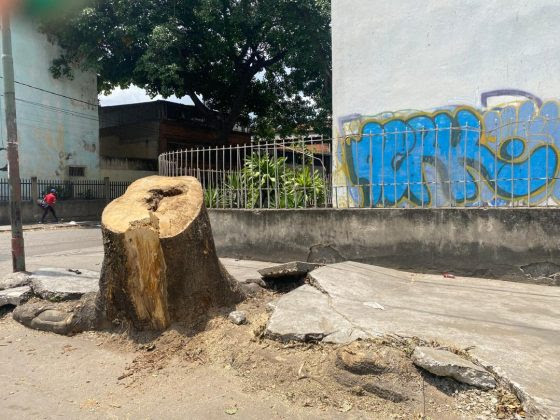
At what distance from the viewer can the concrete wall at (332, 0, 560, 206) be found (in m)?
6.88

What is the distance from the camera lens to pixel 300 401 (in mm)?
2977

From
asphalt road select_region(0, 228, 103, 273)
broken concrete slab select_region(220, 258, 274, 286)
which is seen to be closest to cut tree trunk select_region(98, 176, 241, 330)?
broken concrete slab select_region(220, 258, 274, 286)

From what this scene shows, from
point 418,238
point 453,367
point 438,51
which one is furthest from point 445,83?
point 453,367

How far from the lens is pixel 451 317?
12.9ft

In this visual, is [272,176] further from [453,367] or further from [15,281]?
[453,367]

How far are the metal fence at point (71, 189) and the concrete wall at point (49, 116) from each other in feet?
1.15

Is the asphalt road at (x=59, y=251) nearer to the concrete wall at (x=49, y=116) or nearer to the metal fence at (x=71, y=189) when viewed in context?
the metal fence at (x=71, y=189)

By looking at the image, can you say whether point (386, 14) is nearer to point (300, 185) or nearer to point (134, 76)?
point (300, 185)

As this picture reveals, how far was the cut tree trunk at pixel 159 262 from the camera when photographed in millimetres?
3883

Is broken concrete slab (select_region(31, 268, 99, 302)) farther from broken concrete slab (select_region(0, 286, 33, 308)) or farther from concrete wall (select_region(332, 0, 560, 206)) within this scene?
concrete wall (select_region(332, 0, 560, 206))

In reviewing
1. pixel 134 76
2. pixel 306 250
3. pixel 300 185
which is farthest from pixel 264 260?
pixel 134 76

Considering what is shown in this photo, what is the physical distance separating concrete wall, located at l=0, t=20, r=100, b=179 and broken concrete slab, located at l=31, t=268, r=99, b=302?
12458 millimetres

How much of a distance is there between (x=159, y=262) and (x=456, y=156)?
5.47m

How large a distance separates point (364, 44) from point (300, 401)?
7209 millimetres
